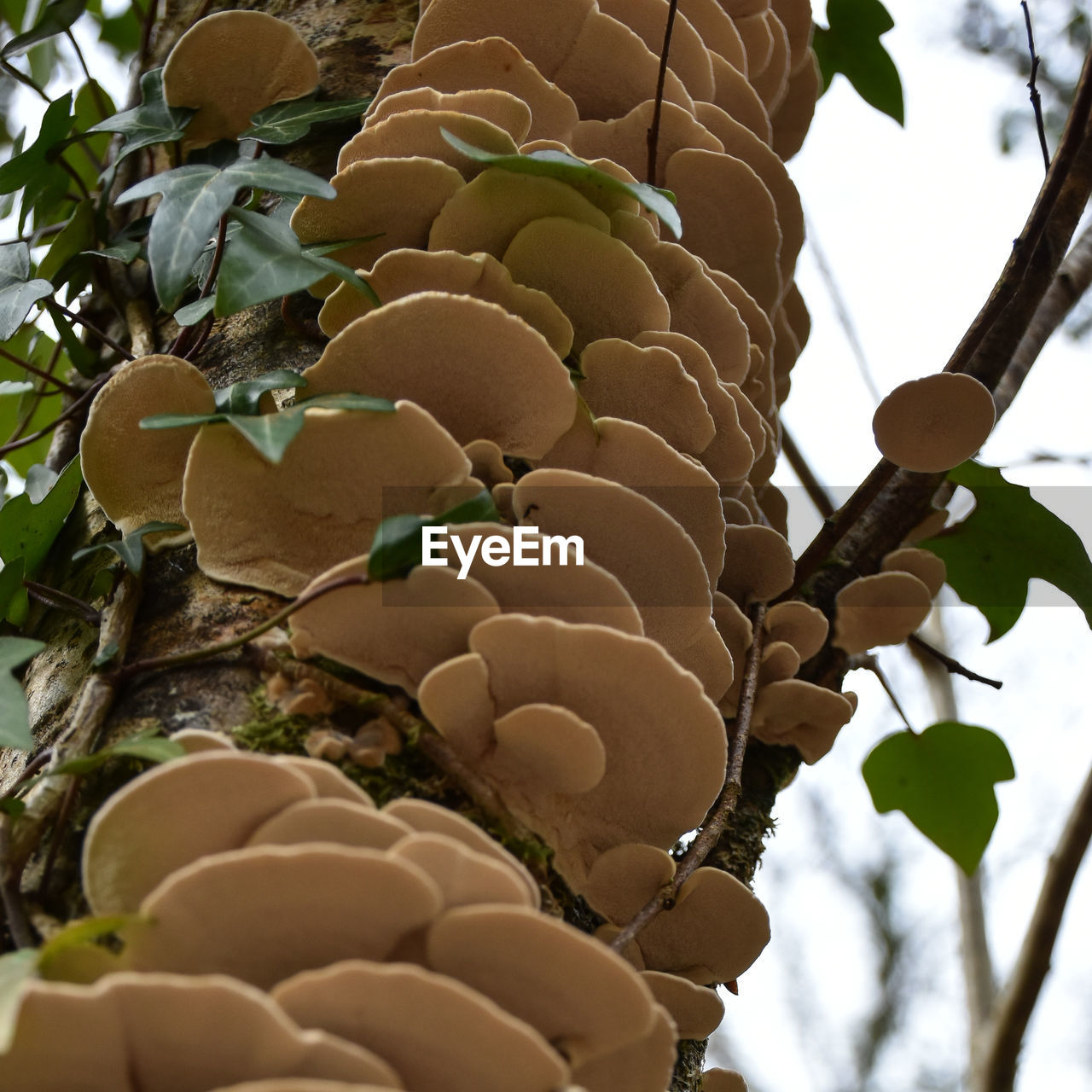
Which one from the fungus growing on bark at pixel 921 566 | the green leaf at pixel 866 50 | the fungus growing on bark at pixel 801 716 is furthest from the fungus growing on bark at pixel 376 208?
the green leaf at pixel 866 50

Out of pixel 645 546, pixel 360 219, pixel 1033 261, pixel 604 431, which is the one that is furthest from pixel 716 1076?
pixel 1033 261

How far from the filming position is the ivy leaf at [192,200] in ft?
4.64

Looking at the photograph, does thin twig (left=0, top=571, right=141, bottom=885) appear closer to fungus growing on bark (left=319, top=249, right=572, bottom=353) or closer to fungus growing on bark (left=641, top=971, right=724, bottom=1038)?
fungus growing on bark (left=319, top=249, right=572, bottom=353)

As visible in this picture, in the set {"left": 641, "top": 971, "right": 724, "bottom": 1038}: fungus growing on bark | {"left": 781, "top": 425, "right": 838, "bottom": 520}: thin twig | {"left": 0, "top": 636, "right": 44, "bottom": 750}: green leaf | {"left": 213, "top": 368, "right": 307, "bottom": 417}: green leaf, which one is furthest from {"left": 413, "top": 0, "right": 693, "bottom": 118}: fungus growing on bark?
{"left": 781, "top": 425, "right": 838, "bottom": 520}: thin twig

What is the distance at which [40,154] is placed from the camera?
218 centimetres

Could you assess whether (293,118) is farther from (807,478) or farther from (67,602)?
(807,478)

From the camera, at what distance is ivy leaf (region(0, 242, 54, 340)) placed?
1849 millimetres

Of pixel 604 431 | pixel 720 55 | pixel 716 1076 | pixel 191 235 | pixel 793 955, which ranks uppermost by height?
pixel 720 55

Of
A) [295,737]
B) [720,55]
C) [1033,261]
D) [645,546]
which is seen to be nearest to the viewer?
[295,737]

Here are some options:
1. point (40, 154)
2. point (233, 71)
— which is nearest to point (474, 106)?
point (233, 71)

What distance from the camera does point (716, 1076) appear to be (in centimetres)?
168

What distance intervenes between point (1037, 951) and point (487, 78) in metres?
2.76

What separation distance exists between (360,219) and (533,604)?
0.67m

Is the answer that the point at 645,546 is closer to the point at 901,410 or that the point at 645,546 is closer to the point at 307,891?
the point at 307,891
